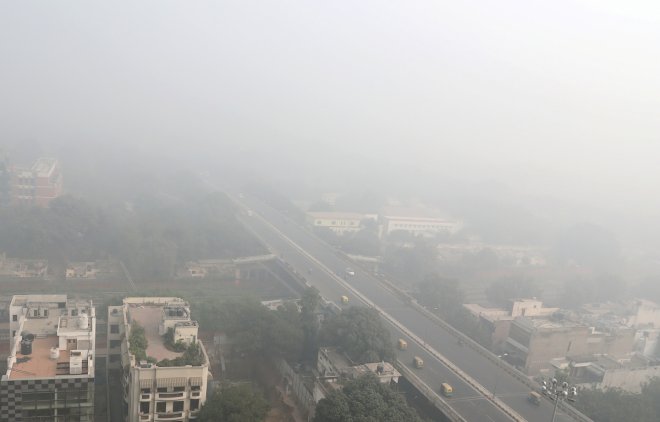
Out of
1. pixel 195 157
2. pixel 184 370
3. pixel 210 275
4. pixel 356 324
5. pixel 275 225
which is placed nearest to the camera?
pixel 184 370

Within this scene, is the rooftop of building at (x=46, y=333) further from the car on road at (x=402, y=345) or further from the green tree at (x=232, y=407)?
the car on road at (x=402, y=345)

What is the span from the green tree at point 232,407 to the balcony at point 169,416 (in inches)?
15.3

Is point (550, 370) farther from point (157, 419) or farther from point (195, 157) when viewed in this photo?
point (195, 157)

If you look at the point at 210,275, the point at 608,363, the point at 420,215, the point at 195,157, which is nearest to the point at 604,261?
the point at 420,215

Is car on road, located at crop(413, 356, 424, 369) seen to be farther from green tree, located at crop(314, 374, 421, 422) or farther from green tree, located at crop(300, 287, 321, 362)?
green tree, located at crop(314, 374, 421, 422)

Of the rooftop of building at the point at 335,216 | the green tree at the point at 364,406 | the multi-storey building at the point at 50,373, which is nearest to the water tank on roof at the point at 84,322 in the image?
the multi-storey building at the point at 50,373

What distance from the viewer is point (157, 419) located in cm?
902

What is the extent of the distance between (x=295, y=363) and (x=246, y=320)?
155cm

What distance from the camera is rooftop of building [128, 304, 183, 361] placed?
9648 millimetres

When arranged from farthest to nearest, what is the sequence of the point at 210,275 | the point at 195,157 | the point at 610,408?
1. the point at 195,157
2. the point at 210,275
3. the point at 610,408

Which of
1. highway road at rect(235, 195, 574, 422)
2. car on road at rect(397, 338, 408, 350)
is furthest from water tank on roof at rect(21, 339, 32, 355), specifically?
car on road at rect(397, 338, 408, 350)

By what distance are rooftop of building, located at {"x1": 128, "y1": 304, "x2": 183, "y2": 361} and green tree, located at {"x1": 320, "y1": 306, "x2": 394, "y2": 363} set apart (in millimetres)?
3930

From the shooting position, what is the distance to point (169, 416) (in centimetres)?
905

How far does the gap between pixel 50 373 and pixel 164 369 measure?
62.0 inches
